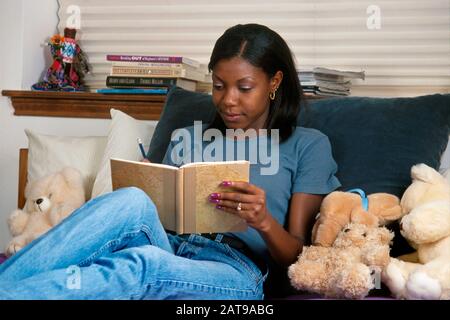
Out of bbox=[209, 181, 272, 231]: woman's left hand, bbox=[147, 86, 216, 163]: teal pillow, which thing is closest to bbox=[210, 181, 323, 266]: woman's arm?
bbox=[209, 181, 272, 231]: woman's left hand

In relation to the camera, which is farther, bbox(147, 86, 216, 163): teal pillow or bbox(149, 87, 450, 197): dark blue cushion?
bbox(147, 86, 216, 163): teal pillow

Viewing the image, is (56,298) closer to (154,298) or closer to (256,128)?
(154,298)

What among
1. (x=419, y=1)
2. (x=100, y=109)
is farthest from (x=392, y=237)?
(x=100, y=109)

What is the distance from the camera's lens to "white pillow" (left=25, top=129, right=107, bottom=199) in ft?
7.43

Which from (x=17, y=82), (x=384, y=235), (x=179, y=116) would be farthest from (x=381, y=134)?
(x=17, y=82)

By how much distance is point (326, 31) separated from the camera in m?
2.53

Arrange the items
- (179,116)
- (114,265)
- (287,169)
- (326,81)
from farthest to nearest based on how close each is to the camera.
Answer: (326,81), (179,116), (287,169), (114,265)

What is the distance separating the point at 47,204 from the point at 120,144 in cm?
28

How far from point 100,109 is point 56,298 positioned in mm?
1396

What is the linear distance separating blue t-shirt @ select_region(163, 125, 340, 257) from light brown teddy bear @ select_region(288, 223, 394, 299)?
0.16 m

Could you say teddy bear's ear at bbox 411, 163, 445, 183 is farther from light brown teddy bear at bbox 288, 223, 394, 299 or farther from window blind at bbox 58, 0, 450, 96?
window blind at bbox 58, 0, 450, 96

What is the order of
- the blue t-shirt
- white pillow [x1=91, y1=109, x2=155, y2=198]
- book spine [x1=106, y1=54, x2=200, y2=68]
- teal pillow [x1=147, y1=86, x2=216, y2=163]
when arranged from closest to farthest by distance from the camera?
1. the blue t-shirt
2. teal pillow [x1=147, y1=86, x2=216, y2=163]
3. white pillow [x1=91, y1=109, x2=155, y2=198]
4. book spine [x1=106, y1=54, x2=200, y2=68]

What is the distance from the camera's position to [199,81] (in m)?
2.58

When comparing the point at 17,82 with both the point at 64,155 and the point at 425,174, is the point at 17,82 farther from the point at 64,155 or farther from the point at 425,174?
the point at 425,174
